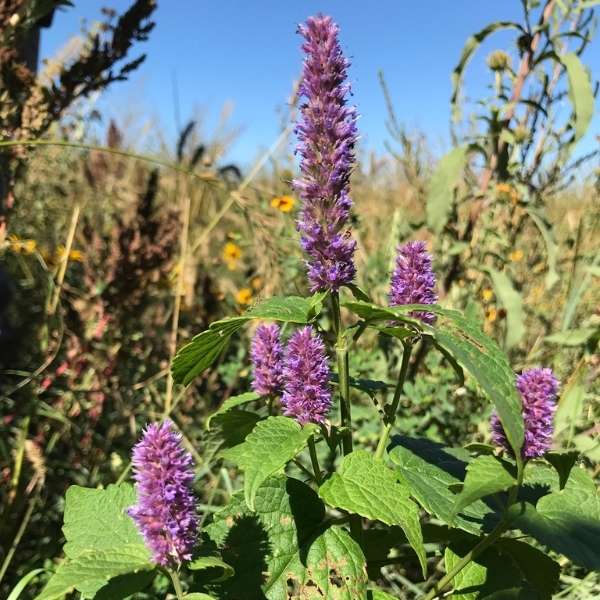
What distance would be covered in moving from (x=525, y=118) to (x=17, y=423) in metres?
2.37

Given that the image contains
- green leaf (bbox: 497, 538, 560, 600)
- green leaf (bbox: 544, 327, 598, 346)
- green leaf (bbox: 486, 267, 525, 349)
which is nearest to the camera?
green leaf (bbox: 497, 538, 560, 600)

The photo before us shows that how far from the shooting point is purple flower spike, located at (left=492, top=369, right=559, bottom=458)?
3.23 feet

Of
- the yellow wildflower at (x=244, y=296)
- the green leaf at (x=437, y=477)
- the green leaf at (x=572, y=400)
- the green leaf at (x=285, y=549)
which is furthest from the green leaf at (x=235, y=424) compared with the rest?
the yellow wildflower at (x=244, y=296)

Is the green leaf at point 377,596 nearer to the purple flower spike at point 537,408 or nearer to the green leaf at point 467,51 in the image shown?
the purple flower spike at point 537,408

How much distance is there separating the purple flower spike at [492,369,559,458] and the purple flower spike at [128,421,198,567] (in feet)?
1.75

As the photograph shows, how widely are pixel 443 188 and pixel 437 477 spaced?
1429 mm

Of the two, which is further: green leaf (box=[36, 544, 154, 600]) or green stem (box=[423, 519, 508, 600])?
green stem (box=[423, 519, 508, 600])

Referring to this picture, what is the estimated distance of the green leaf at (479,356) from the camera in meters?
0.78

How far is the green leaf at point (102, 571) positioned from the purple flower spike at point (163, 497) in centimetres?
4

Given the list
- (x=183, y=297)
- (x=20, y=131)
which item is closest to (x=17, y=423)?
(x=183, y=297)

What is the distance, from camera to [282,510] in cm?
109

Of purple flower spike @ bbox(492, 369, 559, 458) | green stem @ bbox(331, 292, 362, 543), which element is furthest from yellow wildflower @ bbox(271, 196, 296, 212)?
purple flower spike @ bbox(492, 369, 559, 458)

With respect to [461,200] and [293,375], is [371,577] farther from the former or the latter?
[461,200]

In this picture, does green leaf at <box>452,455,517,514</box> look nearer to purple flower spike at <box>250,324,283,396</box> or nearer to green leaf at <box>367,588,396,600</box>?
green leaf at <box>367,588,396,600</box>
